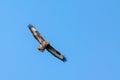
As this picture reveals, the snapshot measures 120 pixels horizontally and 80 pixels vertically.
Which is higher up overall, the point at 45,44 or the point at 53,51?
the point at 45,44

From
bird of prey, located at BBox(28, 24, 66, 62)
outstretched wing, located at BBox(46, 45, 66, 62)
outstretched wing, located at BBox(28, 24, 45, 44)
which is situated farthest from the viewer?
outstretched wing, located at BBox(46, 45, 66, 62)

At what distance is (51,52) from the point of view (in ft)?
62.1

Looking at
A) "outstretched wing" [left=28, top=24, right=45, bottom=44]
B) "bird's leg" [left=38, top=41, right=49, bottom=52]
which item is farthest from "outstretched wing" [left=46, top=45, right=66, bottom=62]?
"outstretched wing" [left=28, top=24, right=45, bottom=44]

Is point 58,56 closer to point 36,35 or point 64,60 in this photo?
point 64,60

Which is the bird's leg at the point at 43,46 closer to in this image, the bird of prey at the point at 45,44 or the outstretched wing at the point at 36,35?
the bird of prey at the point at 45,44

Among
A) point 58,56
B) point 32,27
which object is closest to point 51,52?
point 58,56

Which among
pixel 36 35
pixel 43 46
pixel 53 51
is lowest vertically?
pixel 53 51

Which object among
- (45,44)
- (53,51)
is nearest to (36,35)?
(45,44)

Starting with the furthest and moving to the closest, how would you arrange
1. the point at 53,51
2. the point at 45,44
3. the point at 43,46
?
the point at 53,51, the point at 45,44, the point at 43,46

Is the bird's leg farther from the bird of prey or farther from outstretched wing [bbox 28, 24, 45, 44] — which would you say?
outstretched wing [bbox 28, 24, 45, 44]

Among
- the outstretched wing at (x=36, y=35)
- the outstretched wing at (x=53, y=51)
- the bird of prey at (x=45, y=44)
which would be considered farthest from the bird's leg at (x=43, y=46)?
the outstretched wing at (x=53, y=51)

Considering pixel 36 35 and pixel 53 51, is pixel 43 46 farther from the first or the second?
pixel 36 35

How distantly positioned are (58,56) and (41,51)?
1577mm

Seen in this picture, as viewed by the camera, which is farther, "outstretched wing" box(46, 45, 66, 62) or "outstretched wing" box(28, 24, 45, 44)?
"outstretched wing" box(46, 45, 66, 62)
